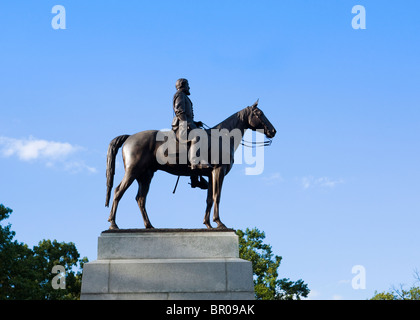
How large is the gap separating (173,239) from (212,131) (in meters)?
3.27

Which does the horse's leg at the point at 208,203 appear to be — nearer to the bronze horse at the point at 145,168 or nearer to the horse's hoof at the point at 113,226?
the bronze horse at the point at 145,168

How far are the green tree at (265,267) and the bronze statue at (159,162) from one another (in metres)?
24.5

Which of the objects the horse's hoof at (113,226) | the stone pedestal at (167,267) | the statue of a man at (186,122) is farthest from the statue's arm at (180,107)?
the horse's hoof at (113,226)

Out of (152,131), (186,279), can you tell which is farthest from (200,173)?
(186,279)

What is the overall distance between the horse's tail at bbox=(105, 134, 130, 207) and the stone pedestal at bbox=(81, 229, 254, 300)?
1.37m

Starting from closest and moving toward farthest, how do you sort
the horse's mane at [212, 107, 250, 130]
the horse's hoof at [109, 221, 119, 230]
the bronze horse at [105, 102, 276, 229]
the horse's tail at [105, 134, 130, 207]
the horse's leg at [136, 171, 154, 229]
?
the horse's hoof at [109, 221, 119, 230]
the bronze horse at [105, 102, 276, 229]
the horse's tail at [105, 134, 130, 207]
the horse's leg at [136, 171, 154, 229]
the horse's mane at [212, 107, 250, 130]

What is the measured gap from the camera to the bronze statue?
13.7 meters

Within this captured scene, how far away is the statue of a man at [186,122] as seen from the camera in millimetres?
13586

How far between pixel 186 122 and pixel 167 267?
3.96m

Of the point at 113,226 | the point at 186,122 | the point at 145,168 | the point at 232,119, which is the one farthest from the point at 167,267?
the point at 232,119

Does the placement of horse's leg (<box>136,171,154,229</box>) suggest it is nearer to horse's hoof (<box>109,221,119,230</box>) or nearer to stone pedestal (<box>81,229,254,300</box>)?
horse's hoof (<box>109,221,119,230</box>)

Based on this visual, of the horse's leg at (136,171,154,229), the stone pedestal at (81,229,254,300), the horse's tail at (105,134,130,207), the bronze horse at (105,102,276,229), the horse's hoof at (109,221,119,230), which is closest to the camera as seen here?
the stone pedestal at (81,229,254,300)

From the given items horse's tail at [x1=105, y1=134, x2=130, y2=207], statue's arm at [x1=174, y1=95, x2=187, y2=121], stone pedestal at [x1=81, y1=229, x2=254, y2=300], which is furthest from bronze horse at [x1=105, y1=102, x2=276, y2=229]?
statue's arm at [x1=174, y1=95, x2=187, y2=121]
